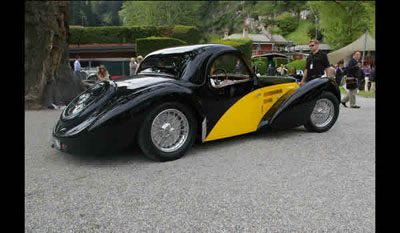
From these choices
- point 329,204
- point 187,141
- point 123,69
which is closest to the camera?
point 329,204

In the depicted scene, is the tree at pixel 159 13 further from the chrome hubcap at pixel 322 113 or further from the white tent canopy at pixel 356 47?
the chrome hubcap at pixel 322 113

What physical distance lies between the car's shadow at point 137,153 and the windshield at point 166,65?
109 cm

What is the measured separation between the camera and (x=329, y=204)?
2.72m

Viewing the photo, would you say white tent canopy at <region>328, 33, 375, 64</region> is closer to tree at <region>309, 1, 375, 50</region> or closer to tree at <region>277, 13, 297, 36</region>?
tree at <region>309, 1, 375, 50</region>

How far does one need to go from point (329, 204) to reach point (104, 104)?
2.71m

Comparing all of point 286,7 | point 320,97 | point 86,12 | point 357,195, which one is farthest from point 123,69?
point 286,7

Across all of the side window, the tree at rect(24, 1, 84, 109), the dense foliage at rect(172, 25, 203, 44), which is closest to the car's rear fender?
the side window

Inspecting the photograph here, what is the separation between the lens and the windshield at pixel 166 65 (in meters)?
4.52

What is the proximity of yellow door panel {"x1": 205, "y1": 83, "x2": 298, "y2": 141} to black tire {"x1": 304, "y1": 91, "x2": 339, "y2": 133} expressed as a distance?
75 centimetres

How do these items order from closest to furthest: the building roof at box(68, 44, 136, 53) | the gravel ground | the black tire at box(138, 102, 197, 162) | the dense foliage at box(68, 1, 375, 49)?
1. the gravel ground
2. the black tire at box(138, 102, 197, 162)
3. the building roof at box(68, 44, 136, 53)
4. the dense foliage at box(68, 1, 375, 49)

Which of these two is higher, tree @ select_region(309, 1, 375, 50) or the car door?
tree @ select_region(309, 1, 375, 50)

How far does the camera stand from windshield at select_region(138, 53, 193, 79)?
4516 millimetres

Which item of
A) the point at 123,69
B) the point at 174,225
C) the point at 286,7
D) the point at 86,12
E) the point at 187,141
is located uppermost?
the point at 286,7
